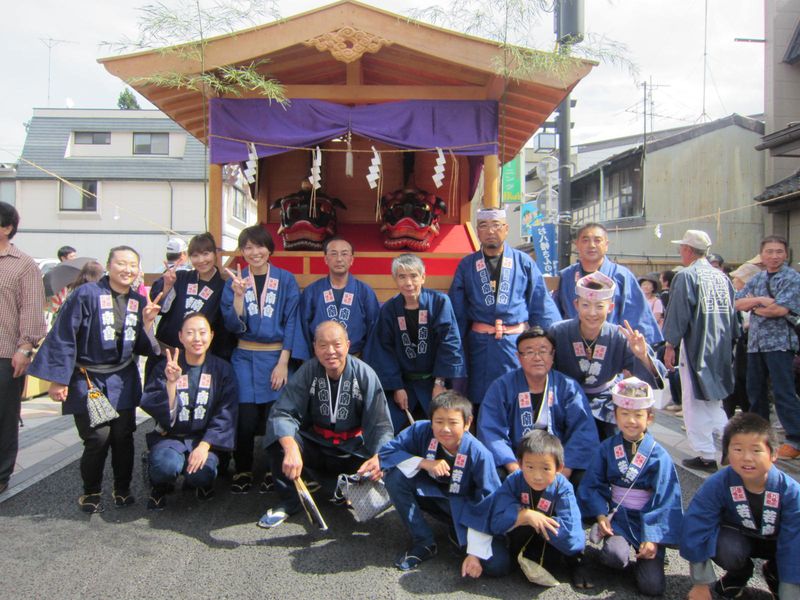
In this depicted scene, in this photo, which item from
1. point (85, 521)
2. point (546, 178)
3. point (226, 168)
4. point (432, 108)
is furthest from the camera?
point (546, 178)

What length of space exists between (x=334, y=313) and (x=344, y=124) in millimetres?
1941

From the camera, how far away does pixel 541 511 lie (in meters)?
2.86

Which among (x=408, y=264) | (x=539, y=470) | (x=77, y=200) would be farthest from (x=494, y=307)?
(x=77, y=200)

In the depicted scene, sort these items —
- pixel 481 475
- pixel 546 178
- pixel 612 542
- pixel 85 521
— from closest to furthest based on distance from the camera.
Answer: pixel 612 542
pixel 481 475
pixel 85 521
pixel 546 178

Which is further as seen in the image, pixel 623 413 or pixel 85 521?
pixel 85 521

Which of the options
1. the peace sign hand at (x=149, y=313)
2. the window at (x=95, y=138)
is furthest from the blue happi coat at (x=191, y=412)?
the window at (x=95, y=138)

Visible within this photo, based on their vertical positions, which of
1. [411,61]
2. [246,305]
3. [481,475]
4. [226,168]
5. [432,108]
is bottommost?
[481,475]

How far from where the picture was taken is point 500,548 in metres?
2.93

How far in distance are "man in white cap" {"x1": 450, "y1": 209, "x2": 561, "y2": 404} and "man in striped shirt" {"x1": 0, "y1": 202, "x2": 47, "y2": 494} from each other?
3013mm

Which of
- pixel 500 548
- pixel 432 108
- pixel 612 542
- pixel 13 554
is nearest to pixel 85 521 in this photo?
pixel 13 554

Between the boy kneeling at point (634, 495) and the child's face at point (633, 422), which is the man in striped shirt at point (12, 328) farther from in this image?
the child's face at point (633, 422)

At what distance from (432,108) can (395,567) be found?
393cm

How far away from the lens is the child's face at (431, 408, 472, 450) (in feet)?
10.1

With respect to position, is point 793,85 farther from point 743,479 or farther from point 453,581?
point 453,581
